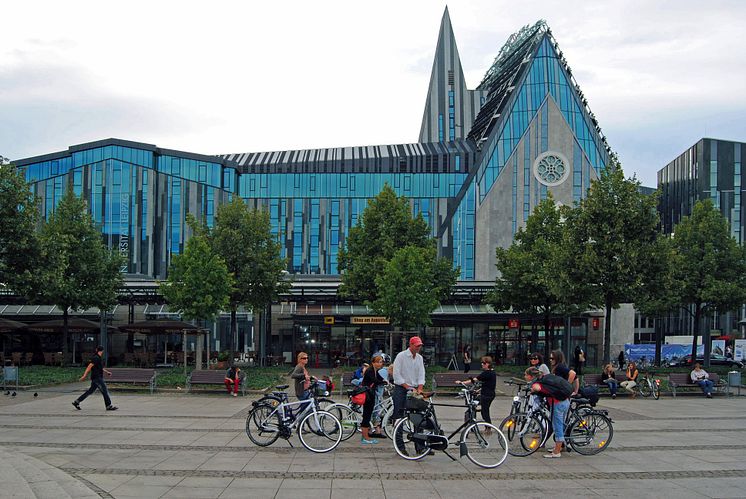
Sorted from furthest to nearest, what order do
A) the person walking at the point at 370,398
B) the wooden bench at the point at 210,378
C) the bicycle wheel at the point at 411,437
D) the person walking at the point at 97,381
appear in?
the wooden bench at the point at 210,378, the person walking at the point at 97,381, the person walking at the point at 370,398, the bicycle wheel at the point at 411,437

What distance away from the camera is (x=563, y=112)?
2864 inches

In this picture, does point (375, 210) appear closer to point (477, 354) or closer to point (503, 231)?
point (477, 354)

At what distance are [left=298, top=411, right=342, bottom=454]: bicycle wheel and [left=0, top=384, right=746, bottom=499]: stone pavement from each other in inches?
9.5

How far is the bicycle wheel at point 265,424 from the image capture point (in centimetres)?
1336

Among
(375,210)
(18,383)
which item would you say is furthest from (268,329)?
→ (18,383)

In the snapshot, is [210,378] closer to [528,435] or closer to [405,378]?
[405,378]

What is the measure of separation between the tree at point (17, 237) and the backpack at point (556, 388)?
21.1 m

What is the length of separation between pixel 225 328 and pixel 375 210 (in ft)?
65.5

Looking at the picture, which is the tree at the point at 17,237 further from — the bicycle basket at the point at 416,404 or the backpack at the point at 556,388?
the backpack at the point at 556,388


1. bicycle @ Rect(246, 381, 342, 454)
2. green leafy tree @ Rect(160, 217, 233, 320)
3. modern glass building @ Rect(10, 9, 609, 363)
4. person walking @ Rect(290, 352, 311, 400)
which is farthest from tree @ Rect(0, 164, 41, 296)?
modern glass building @ Rect(10, 9, 609, 363)

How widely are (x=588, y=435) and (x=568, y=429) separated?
40 cm

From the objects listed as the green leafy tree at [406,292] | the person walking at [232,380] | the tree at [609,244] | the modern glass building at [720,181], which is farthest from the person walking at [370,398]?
the modern glass building at [720,181]

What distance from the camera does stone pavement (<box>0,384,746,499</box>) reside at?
388 inches

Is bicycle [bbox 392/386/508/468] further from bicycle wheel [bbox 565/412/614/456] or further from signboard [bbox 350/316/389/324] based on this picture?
signboard [bbox 350/316/389/324]
